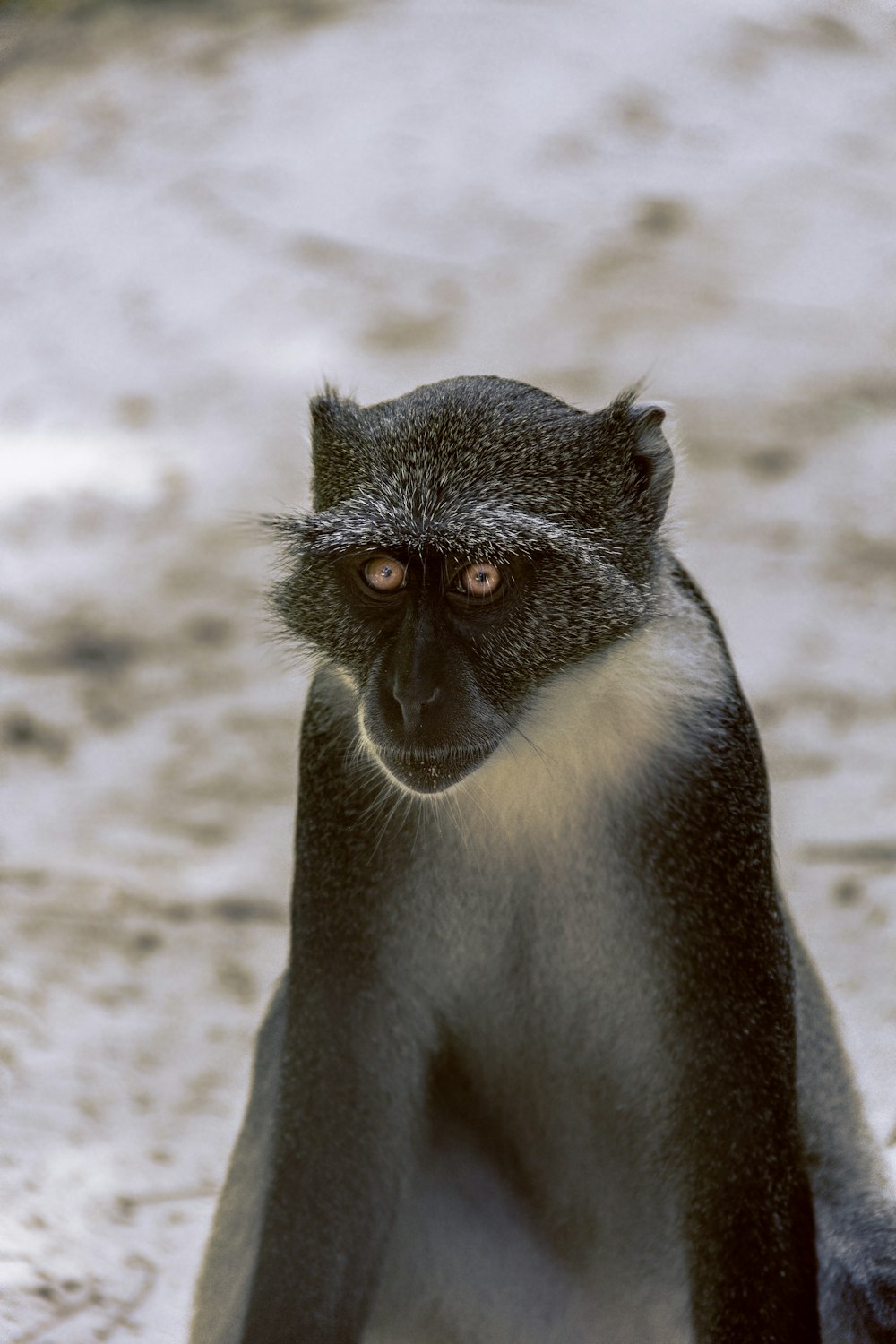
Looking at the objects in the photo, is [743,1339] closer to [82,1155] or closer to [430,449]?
[430,449]

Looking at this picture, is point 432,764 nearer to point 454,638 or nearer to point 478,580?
point 454,638

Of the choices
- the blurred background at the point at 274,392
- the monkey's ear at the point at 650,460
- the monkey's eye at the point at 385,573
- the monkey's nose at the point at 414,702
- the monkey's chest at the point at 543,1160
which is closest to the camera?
the monkey's nose at the point at 414,702

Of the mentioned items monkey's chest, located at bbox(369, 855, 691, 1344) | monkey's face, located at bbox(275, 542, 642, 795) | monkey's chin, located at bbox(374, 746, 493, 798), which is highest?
monkey's face, located at bbox(275, 542, 642, 795)

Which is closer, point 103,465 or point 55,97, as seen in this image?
point 103,465

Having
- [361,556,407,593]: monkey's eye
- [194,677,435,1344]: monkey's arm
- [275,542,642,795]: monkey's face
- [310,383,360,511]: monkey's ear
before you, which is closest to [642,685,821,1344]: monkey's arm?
[275,542,642,795]: monkey's face

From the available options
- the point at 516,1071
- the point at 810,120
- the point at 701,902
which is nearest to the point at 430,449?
the point at 701,902

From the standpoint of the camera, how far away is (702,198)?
33.4ft

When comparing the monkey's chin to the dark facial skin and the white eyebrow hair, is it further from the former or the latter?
the white eyebrow hair

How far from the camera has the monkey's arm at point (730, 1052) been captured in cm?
330

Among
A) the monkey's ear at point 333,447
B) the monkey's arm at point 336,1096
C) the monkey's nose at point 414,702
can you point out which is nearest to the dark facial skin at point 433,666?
the monkey's nose at point 414,702

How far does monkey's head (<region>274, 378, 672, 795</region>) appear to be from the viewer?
313 centimetres

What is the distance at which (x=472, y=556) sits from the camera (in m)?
3.12

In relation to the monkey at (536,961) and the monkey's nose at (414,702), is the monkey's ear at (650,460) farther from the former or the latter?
the monkey's nose at (414,702)

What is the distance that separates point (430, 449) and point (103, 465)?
213 inches
